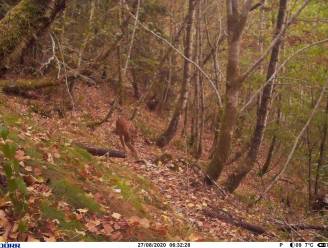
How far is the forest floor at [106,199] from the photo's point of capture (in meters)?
4.77

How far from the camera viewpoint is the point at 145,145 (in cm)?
1562

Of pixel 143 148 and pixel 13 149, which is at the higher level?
pixel 13 149

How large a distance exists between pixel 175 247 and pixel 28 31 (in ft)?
15.9

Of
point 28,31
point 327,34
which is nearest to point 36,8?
point 28,31

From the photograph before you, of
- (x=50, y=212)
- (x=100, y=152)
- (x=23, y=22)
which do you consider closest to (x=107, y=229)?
(x=50, y=212)

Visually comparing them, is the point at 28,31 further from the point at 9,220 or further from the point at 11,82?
the point at 11,82

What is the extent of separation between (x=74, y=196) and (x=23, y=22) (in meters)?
3.62

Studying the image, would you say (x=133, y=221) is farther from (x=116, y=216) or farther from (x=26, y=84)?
(x=26, y=84)

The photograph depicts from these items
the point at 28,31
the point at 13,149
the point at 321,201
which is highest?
the point at 28,31

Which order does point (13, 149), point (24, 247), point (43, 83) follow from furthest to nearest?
point (43, 83), point (24, 247), point (13, 149)

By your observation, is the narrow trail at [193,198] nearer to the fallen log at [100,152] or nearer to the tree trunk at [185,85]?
the fallen log at [100,152]

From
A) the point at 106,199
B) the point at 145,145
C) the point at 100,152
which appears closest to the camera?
the point at 106,199

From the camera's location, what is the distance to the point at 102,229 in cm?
512

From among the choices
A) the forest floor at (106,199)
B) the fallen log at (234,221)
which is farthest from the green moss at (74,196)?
the fallen log at (234,221)
